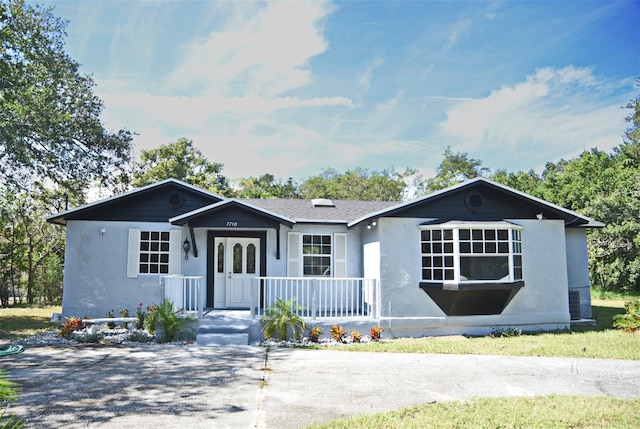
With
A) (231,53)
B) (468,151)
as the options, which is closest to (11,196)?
(231,53)

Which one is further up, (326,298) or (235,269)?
(235,269)

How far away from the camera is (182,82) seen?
1712 centimetres

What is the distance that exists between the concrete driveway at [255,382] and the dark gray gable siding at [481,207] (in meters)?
4.19

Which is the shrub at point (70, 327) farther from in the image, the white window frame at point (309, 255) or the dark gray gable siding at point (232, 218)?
the white window frame at point (309, 255)

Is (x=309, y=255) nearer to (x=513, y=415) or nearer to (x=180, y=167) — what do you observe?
(x=513, y=415)

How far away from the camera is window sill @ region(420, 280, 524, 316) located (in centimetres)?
1106

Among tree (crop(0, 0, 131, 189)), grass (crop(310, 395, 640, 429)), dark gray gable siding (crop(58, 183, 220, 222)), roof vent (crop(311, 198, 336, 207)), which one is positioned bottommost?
grass (crop(310, 395, 640, 429))

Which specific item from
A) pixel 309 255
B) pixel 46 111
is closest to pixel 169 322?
pixel 309 255

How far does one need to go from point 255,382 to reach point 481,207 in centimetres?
811

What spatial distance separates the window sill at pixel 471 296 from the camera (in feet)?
36.3

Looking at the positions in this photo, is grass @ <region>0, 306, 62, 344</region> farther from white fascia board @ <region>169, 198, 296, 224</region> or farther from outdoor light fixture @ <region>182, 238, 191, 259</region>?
white fascia board @ <region>169, 198, 296, 224</region>

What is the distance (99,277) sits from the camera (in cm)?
1250

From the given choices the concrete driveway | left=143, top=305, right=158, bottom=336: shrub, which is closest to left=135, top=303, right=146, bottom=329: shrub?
left=143, top=305, right=158, bottom=336: shrub

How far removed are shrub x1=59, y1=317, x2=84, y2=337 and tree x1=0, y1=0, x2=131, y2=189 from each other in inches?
267
